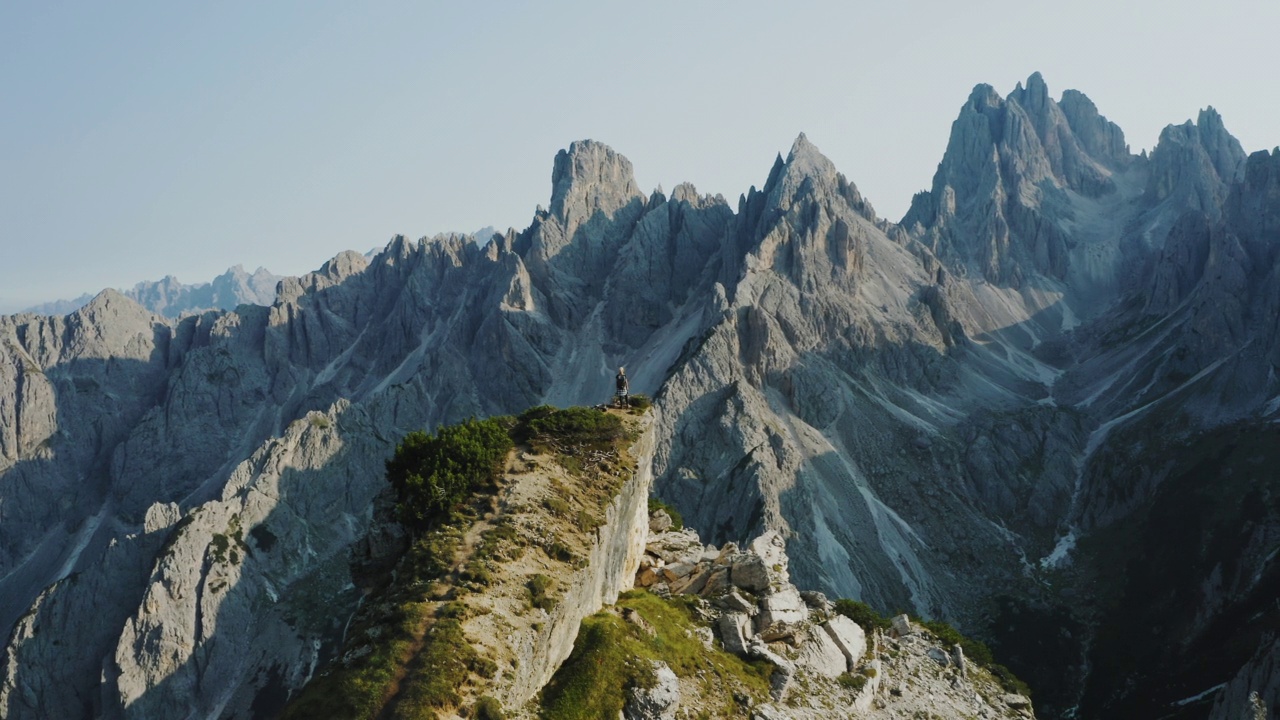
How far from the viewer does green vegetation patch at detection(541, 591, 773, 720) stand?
29.4 m

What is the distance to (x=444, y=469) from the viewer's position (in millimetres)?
36656

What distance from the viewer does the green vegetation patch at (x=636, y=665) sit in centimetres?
2941

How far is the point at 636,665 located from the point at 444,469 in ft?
39.1

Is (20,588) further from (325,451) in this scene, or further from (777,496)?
(777,496)

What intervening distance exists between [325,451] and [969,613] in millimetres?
111011

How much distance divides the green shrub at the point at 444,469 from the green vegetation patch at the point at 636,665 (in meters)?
7.67

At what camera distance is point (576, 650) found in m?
31.8

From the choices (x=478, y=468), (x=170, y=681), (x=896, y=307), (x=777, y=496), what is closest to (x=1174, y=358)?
(x=896, y=307)

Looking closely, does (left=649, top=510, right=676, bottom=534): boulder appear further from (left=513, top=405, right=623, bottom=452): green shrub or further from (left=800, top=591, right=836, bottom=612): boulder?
(left=513, top=405, right=623, bottom=452): green shrub

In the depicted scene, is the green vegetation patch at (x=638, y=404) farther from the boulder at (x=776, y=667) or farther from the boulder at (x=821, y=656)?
the boulder at (x=821, y=656)

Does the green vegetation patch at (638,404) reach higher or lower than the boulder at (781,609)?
higher

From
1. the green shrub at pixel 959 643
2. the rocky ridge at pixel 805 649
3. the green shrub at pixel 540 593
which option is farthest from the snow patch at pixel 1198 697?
the green shrub at pixel 540 593

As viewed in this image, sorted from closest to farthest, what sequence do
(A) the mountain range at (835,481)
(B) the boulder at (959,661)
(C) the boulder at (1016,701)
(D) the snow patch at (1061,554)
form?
(C) the boulder at (1016,701) < (B) the boulder at (959,661) < (A) the mountain range at (835,481) < (D) the snow patch at (1061,554)

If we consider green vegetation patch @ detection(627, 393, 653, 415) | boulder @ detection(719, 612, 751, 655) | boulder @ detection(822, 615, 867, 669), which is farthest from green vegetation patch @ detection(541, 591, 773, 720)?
green vegetation patch @ detection(627, 393, 653, 415)
